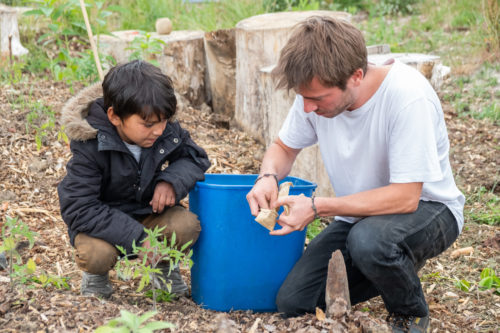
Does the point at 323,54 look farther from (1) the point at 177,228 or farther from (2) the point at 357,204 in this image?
(1) the point at 177,228

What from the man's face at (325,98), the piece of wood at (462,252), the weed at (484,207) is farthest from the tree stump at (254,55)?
the man's face at (325,98)

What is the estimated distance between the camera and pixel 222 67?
4.86 meters

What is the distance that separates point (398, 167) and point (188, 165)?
0.87 m

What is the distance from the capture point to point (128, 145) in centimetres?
241

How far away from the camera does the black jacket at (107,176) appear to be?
2268 mm

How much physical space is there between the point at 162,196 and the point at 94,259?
0.36 m

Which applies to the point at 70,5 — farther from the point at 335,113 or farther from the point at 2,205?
the point at 335,113

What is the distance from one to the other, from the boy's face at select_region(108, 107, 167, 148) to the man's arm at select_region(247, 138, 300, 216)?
439mm

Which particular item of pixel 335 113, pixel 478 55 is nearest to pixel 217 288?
pixel 335 113

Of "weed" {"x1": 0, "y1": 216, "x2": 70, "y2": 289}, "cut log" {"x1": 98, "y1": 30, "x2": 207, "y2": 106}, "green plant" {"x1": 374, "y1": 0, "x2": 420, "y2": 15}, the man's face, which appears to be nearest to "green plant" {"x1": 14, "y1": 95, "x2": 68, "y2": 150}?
"cut log" {"x1": 98, "y1": 30, "x2": 207, "y2": 106}

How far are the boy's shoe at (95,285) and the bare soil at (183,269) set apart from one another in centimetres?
8

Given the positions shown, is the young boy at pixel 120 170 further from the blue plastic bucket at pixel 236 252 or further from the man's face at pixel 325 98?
the man's face at pixel 325 98

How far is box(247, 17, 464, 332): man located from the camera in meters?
2.03

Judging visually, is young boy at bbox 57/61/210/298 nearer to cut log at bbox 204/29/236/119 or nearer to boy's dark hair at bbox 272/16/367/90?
boy's dark hair at bbox 272/16/367/90
